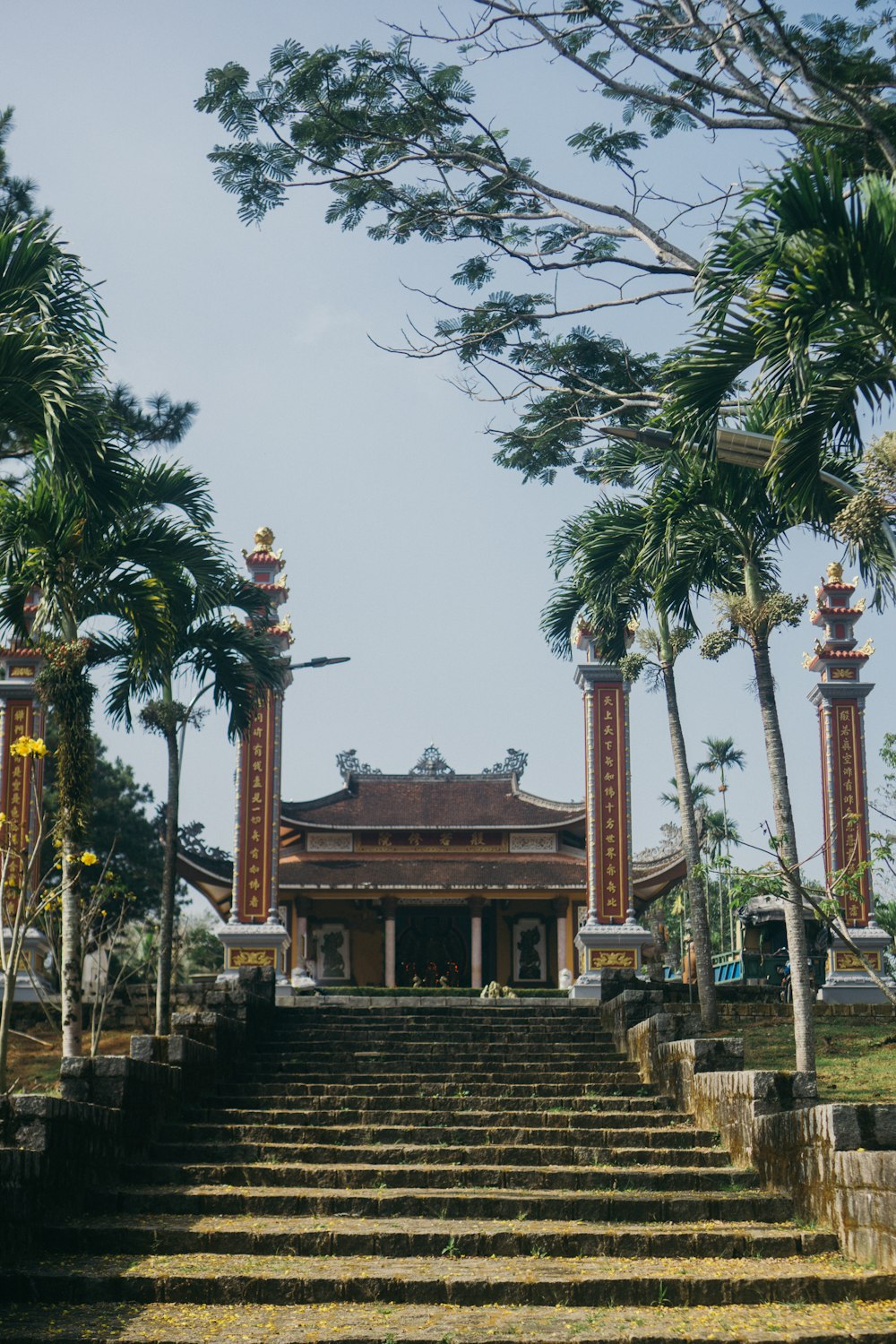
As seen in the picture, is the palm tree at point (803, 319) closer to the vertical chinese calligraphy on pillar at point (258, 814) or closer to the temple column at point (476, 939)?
the vertical chinese calligraphy on pillar at point (258, 814)

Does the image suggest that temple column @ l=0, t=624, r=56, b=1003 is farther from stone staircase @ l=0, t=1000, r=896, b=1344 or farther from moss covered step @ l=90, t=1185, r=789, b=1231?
moss covered step @ l=90, t=1185, r=789, b=1231

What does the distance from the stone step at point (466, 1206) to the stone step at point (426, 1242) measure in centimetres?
48

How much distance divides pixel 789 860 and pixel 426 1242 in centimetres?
741

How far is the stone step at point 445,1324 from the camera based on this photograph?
6.51 meters

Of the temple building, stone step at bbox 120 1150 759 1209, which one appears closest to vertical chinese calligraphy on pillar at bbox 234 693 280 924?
the temple building

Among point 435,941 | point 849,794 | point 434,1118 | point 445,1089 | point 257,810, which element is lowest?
point 434,1118

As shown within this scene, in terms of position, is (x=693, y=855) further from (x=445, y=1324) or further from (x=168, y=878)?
(x=445, y=1324)

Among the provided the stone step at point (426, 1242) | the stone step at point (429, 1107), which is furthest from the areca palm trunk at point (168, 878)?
the stone step at point (426, 1242)

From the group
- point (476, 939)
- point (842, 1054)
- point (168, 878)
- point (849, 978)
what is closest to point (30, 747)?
point (168, 878)

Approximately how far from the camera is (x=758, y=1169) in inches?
378

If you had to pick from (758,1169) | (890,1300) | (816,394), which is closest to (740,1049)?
(758,1169)

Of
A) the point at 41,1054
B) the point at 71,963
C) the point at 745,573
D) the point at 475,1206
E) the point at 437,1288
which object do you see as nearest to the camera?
the point at 437,1288

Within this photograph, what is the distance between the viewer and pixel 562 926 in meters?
31.4

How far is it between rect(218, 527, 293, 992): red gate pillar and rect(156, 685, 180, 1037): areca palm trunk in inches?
176
